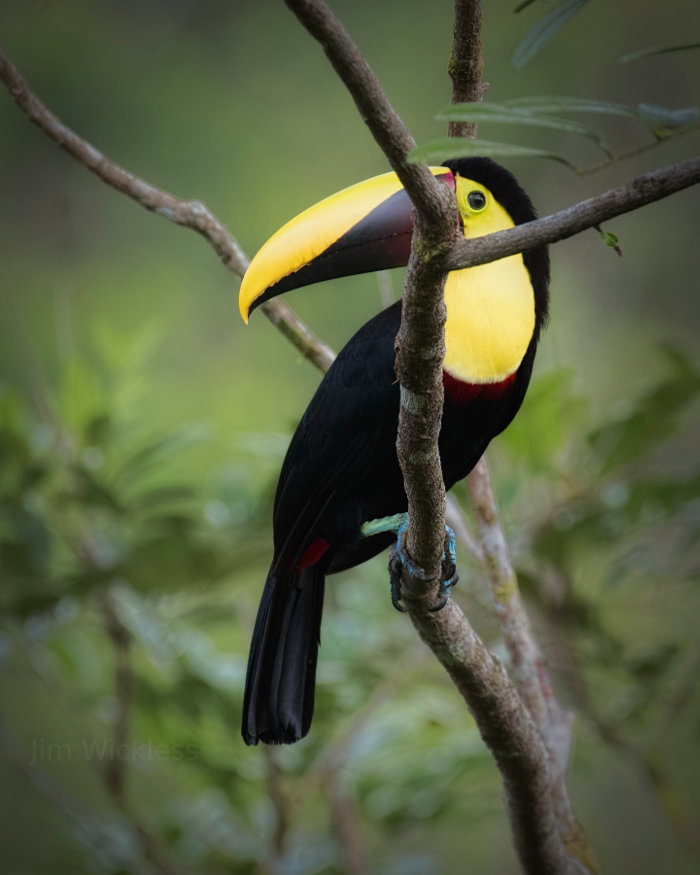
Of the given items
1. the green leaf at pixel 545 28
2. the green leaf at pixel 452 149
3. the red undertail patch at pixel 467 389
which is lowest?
the green leaf at pixel 452 149

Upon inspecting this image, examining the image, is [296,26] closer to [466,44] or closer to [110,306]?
[110,306]

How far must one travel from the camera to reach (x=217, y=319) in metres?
6.59

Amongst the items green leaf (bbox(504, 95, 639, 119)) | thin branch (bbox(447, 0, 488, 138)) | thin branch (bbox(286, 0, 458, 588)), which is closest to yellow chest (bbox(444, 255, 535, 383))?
thin branch (bbox(447, 0, 488, 138))

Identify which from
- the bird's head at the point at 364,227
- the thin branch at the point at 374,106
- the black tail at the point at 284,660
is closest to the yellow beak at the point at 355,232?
the bird's head at the point at 364,227

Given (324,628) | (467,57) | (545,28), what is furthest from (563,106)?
(324,628)

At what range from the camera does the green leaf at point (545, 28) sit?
132cm

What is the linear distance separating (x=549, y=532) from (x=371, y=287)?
313cm

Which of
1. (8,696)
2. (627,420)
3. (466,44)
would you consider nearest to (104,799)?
(8,696)

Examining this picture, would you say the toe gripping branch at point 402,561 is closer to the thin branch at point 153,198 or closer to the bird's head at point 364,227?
the thin branch at point 153,198

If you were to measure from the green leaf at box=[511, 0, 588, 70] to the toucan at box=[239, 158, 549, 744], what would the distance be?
2.45ft

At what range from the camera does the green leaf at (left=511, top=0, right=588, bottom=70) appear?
1315mm

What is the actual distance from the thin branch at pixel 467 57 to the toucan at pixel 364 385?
217 millimetres

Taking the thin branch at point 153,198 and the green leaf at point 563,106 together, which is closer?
the green leaf at point 563,106

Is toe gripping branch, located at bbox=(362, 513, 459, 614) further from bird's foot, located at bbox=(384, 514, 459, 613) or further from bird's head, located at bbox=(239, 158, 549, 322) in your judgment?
bird's head, located at bbox=(239, 158, 549, 322)
